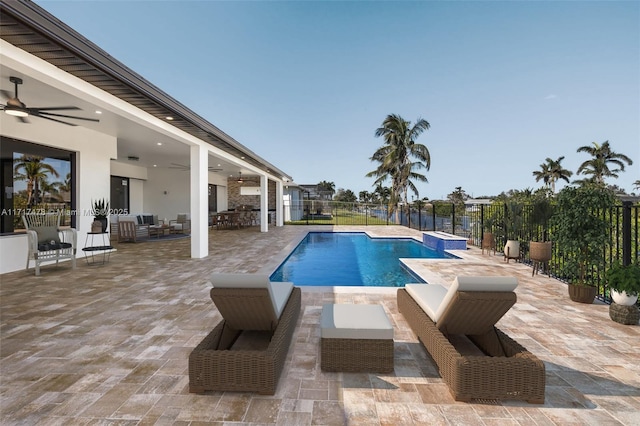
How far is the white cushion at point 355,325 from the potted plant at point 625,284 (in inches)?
118

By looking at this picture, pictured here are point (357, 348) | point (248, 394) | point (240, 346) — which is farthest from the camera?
point (240, 346)

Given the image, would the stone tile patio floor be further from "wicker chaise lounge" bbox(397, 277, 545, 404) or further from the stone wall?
the stone wall

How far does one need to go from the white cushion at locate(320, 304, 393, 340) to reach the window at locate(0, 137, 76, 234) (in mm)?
7641

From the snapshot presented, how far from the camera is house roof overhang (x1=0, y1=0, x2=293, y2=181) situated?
2.68 metres

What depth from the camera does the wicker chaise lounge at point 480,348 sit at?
6.59 feet

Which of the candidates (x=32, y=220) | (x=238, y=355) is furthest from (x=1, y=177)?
(x=238, y=355)

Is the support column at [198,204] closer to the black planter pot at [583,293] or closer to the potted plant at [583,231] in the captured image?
the potted plant at [583,231]

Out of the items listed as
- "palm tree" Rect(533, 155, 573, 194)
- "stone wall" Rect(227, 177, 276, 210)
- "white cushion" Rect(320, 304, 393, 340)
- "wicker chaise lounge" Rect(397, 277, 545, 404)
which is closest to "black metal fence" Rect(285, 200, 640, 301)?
"stone wall" Rect(227, 177, 276, 210)

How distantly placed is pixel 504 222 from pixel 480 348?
6.31 meters

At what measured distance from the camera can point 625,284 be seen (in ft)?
11.2

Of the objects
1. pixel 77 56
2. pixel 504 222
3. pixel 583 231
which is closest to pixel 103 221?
pixel 77 56

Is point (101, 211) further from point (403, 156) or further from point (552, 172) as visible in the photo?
point (552, 172)

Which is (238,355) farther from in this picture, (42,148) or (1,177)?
(42,148)

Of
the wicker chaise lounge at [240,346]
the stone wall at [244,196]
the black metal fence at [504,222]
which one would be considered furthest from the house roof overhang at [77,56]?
the stone wall at [244,196]
